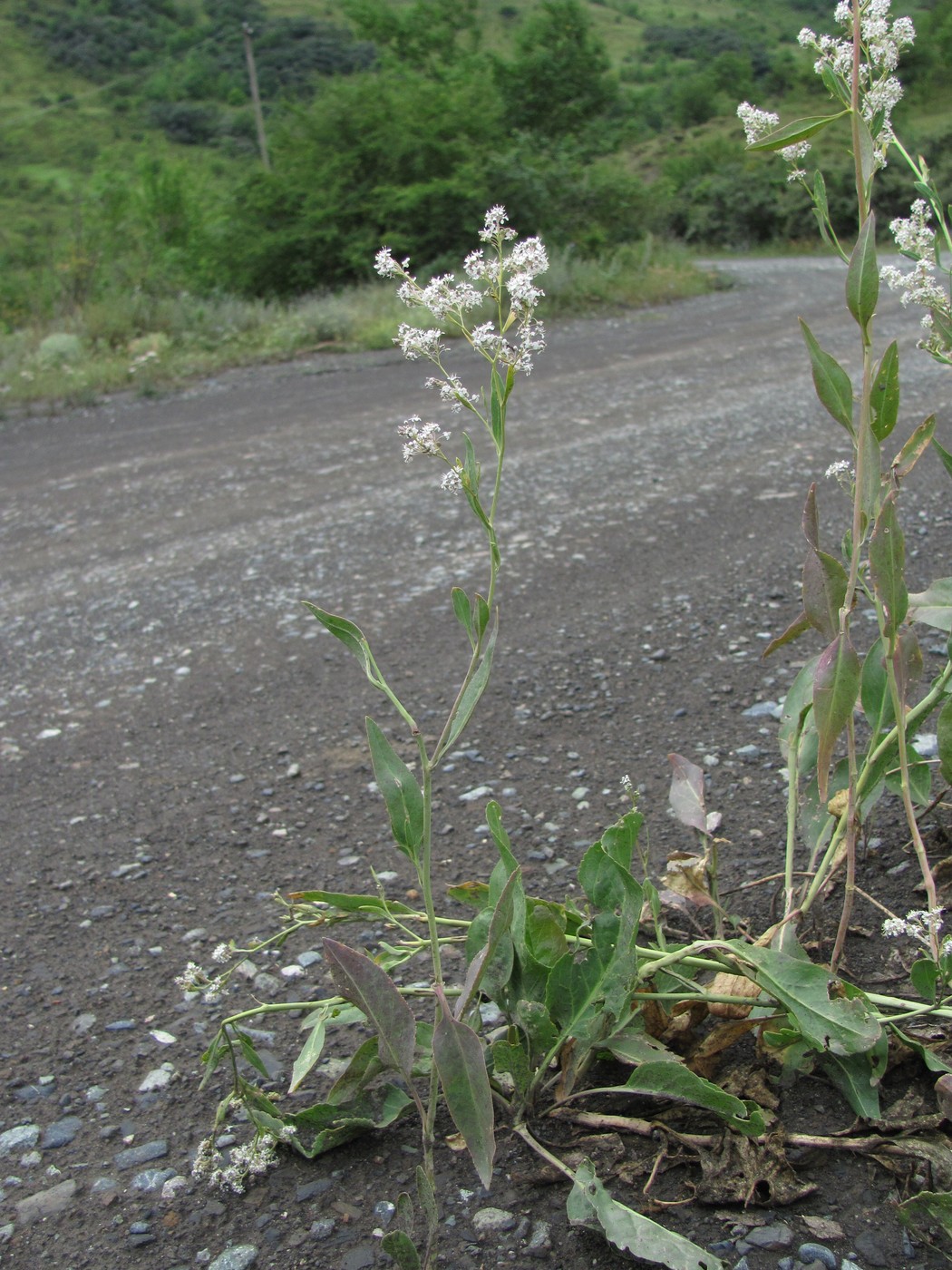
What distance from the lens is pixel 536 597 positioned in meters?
3.73

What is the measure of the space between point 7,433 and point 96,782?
18.9ft

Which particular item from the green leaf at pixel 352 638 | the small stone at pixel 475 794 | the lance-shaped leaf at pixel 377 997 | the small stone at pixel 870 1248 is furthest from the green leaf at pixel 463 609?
the small stone at pixel 475 794

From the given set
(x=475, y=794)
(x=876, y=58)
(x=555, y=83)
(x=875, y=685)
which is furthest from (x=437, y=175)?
(x=875, y=685)

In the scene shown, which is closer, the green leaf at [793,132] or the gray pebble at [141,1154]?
the green leaf at [793,132]

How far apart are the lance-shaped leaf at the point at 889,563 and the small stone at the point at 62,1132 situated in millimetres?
1381

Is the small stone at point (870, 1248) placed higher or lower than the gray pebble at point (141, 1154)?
higher

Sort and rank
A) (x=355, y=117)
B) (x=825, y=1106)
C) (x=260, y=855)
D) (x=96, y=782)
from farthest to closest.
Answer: (x=355, y=117) → (x=96, y=782) → (x=260, y=855) → (x=825, y=1106)

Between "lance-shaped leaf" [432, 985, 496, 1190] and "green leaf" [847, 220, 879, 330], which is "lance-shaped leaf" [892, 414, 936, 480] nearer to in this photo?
"green leaf" [847, 220, 879, 330]

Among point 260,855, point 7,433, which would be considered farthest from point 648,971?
point 7,433

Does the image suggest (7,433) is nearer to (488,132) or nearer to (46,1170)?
(46,1170)

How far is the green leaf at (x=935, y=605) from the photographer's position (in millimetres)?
1621

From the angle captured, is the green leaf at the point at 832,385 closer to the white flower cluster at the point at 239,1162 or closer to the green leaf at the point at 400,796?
the green leaf at the point at 400,796

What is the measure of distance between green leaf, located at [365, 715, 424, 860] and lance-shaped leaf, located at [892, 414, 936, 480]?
759 millimetres

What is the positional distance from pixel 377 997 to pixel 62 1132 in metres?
0.67
